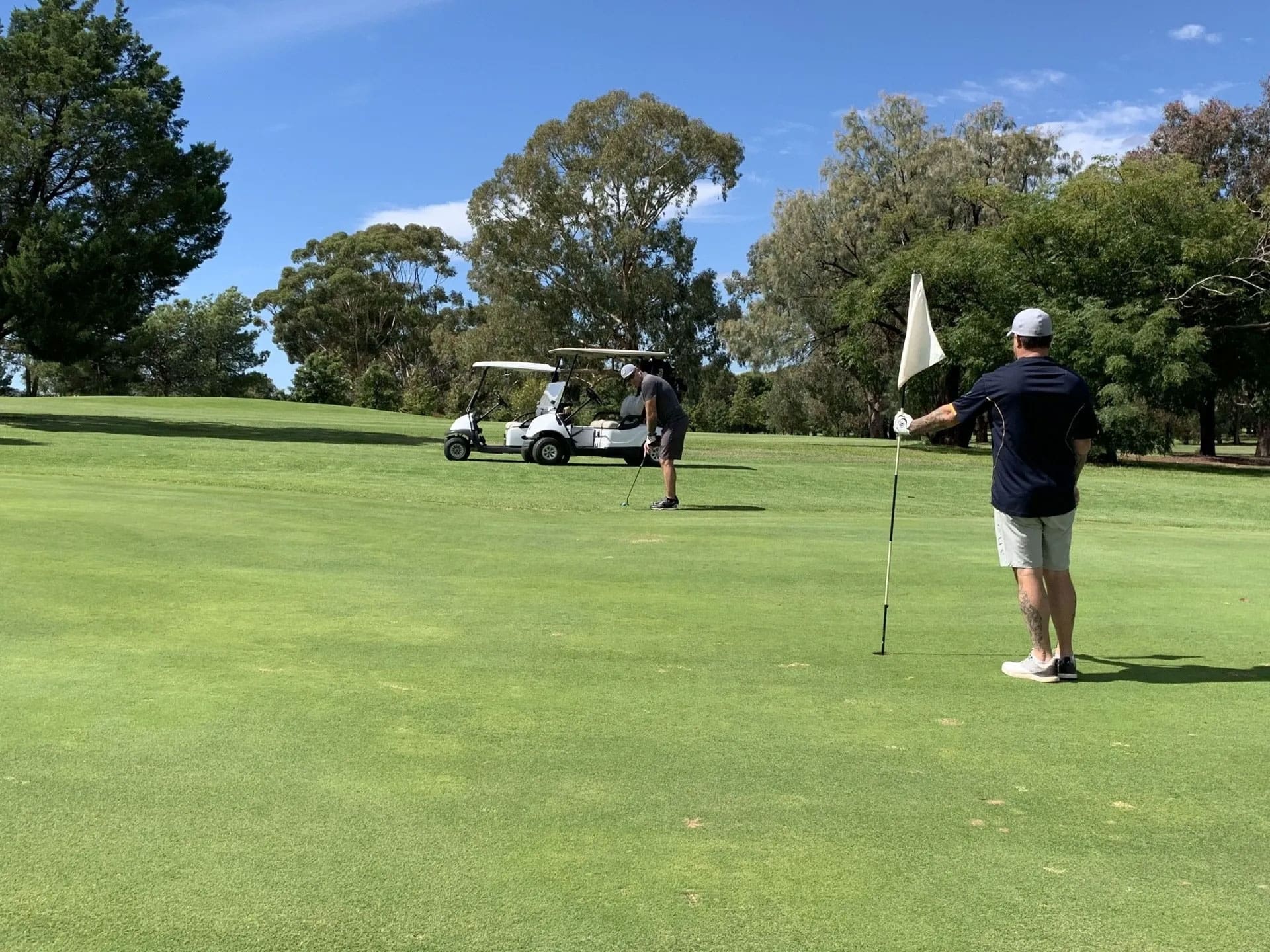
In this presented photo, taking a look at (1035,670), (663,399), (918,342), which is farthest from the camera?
(663,399)

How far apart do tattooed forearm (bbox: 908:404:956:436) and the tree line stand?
24.9m

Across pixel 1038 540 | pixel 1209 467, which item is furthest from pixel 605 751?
pixel 1209 467

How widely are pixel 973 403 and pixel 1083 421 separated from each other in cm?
57

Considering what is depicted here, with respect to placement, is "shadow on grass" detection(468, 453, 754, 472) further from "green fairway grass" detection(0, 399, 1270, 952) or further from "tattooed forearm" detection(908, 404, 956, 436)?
"tattooed forearm" detection(908, 404, 956, 436)

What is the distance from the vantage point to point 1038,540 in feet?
20.2

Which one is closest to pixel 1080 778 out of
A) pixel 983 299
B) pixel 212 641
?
pixel 212 641

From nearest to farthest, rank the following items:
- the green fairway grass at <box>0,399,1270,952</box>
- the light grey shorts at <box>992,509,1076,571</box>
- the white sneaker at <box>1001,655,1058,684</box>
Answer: the green fairway grass at <box>0,399,1270,952</box>, the white sneaker at <box>1001,655,1058,684</box>, the light grey shorts at <box>992,509,1076,571</box>

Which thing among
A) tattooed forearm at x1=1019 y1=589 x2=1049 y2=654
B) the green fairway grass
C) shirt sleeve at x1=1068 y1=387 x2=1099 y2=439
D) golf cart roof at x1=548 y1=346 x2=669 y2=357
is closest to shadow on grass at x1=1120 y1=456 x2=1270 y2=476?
golf cart roof at x1=548 y1=346 x2=669 y2=357

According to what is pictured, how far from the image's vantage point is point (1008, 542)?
6.24 metres

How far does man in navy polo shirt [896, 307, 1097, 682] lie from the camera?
239 inches

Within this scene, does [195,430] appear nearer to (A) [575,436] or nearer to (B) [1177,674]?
(A) [575,436]

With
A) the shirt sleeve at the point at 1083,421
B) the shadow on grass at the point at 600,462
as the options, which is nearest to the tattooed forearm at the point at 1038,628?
the shirt sleeve at the point at 1083,421

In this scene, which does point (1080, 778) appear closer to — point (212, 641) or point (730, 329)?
point (212, 641)

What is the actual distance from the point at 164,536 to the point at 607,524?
16.7 ft
